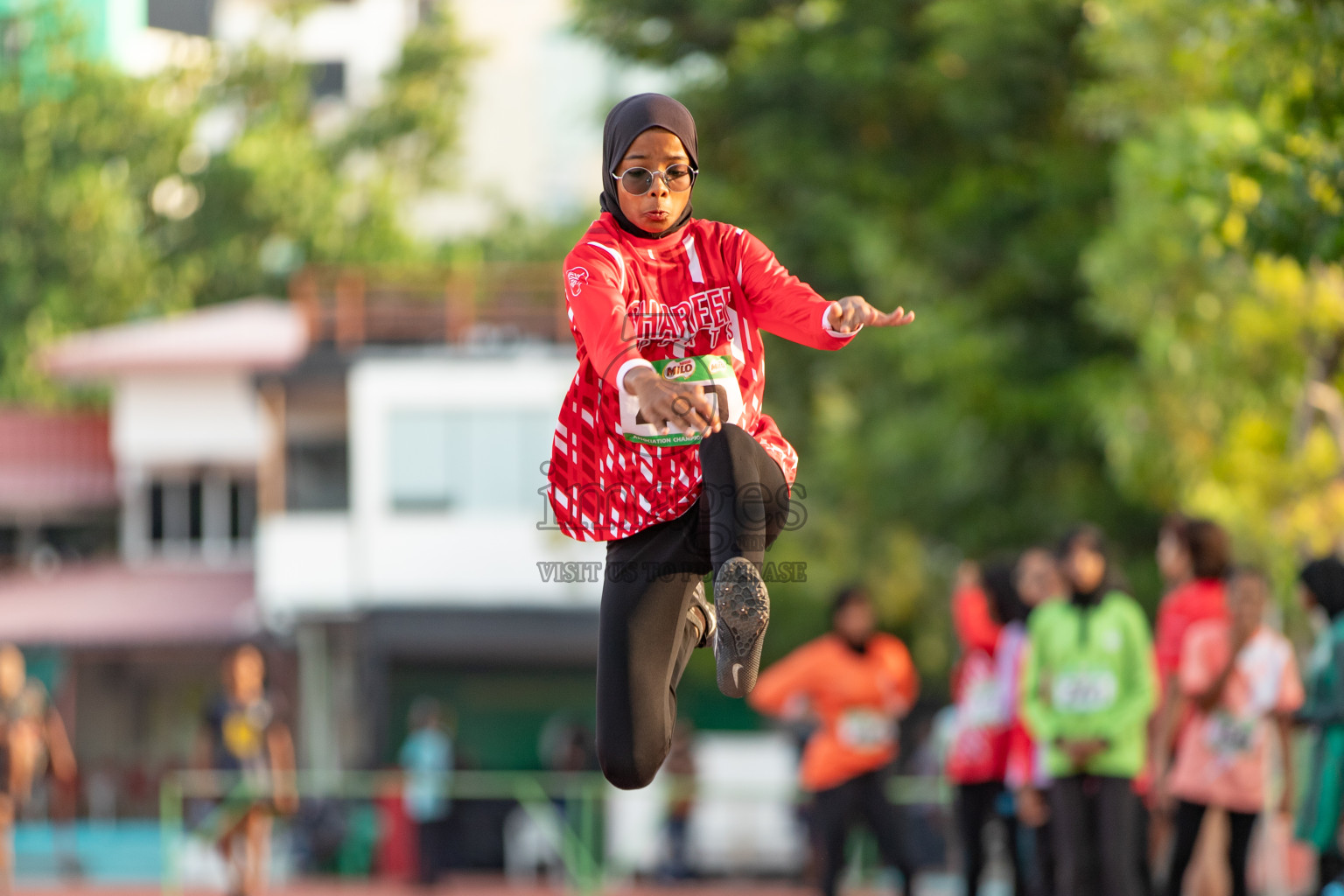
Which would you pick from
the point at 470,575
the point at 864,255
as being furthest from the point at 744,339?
the point at 470,575

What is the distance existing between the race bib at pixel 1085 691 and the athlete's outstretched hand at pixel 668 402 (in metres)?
4.63

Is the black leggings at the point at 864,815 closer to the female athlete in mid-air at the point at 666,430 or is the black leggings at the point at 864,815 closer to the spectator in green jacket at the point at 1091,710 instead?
the spectator in green jacket at the point at 1091,710

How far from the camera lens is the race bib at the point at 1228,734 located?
8773 mm

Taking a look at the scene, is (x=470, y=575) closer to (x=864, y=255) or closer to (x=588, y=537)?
(x=864, y=255)

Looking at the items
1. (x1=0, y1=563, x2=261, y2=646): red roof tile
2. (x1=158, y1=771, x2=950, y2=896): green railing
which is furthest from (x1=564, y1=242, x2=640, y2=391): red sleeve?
(x1=0, y1=563, x2=261, y2=646): red roof tile

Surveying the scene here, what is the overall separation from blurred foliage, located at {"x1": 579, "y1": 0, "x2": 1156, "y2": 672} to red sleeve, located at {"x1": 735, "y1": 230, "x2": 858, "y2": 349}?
11.7 metres

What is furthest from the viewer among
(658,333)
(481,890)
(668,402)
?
(481,890)

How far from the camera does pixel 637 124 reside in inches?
186

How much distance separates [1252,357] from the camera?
1263 cm

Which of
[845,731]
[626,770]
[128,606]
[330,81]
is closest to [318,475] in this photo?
[128,606]

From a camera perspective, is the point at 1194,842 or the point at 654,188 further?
the point at 1194,842

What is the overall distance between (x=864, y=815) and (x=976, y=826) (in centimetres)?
64

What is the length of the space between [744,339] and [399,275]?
1178 inches

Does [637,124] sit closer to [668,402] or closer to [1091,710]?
[668,402]
